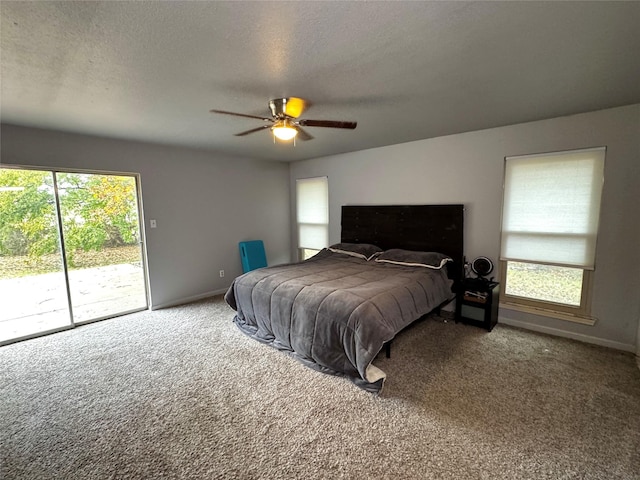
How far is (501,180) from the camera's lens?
3.30m

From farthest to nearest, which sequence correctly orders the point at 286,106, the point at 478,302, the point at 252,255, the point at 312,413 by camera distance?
1. the point at 252,255
2. the point at 478,302
3. the point at 286,106
4. the point at 312,413

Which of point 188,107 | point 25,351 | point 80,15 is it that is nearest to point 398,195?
point 188,107

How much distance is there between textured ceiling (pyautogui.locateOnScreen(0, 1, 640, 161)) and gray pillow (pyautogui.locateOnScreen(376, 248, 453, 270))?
1589mm

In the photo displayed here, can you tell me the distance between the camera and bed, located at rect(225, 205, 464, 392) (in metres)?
2.28

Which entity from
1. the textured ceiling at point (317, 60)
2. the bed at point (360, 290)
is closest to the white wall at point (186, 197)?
the textured ceiling at point (317, 60)

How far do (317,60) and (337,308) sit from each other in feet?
5.93

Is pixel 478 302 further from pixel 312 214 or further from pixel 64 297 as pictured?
pixel 64 297

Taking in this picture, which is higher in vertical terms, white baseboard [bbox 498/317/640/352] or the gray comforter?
the gray comforter

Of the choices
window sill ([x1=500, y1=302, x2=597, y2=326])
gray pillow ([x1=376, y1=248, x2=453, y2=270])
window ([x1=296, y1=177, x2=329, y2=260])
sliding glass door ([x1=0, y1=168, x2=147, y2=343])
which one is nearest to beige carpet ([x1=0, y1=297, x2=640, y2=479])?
window sill ([x1=500, y1=302, x2=597, y2=326])

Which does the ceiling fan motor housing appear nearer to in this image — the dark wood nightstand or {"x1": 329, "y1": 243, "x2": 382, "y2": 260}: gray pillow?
{"x1": 329, "y1": 243, "x2": 382, "y2": 260}: gray pillow

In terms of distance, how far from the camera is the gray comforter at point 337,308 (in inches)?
87.9

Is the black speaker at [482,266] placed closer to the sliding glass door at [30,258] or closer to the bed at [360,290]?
the bed at [360,290]

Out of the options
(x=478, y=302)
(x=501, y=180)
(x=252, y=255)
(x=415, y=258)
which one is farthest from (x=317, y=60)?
(x=252, y=255)

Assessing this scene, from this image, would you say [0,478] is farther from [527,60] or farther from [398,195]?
[398,195]
